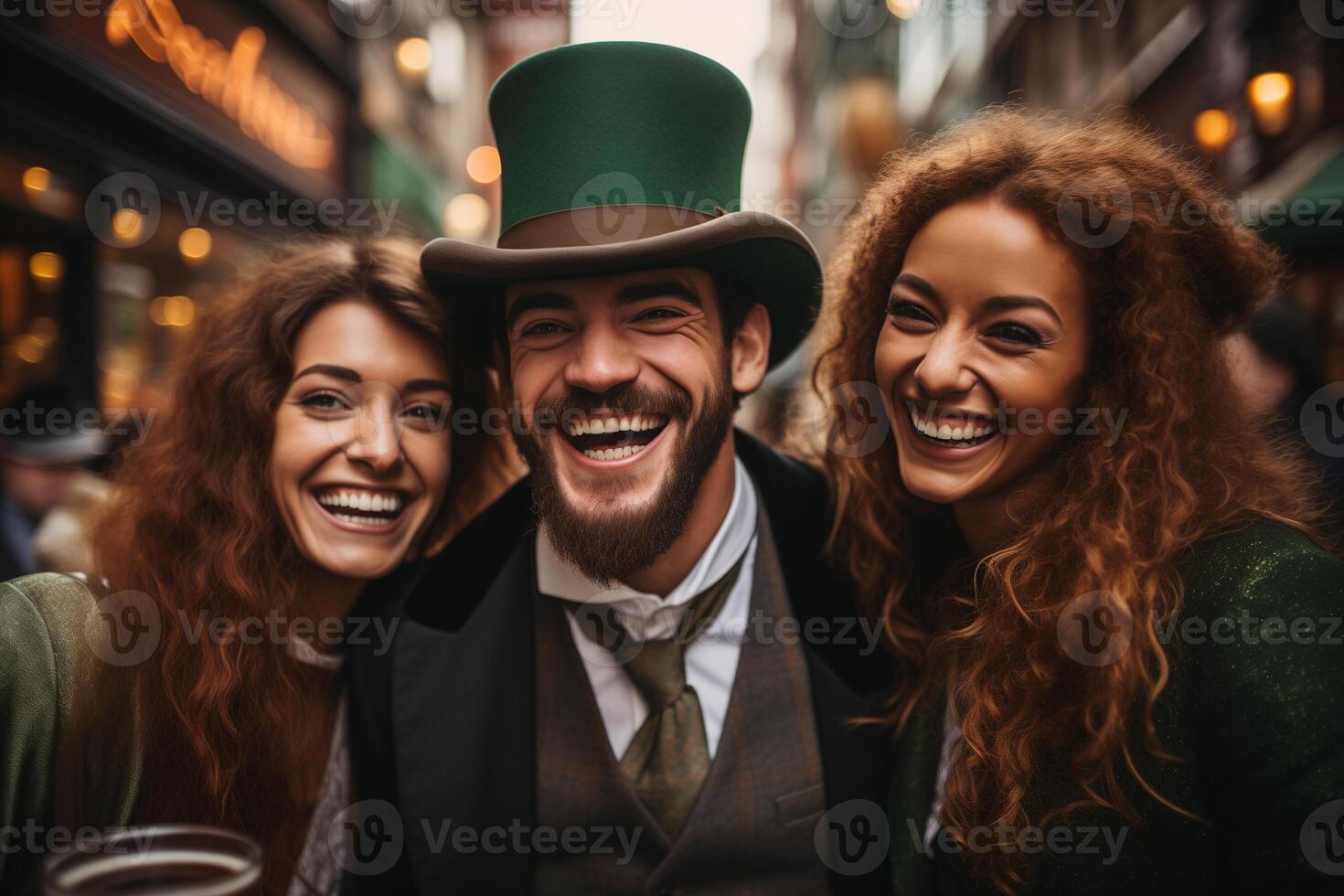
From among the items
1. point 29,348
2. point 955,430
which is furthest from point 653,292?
A: point 29,348

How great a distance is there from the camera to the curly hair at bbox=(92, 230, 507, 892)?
2061mm

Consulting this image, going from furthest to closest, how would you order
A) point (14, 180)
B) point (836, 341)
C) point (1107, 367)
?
point (14, 180)
point (836, 341)
point (1107, 367)

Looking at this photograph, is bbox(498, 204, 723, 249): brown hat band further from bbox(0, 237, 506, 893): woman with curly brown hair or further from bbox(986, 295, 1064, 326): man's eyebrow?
bbox(986, 295, 1064, 326): man's eyebrow

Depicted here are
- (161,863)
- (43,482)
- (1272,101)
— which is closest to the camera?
(161,863)

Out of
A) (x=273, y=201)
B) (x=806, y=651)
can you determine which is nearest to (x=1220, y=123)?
(x=806, y=651)

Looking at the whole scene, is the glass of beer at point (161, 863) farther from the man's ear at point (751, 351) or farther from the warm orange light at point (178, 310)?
the warm orange light at point (178, 310)

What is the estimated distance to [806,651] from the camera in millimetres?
2334

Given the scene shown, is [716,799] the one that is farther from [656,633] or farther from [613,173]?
[613,173]

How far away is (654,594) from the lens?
2410mm

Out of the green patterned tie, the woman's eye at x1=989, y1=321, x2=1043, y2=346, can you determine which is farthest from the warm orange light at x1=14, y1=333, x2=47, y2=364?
the woman's eye at x1=989, y1=321, x2=1043, y2=346

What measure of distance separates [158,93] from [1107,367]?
6.34 meters

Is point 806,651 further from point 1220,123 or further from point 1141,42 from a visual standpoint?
point 1141,42

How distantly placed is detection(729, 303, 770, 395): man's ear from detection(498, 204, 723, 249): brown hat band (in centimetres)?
43

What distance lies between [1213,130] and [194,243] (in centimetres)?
827
